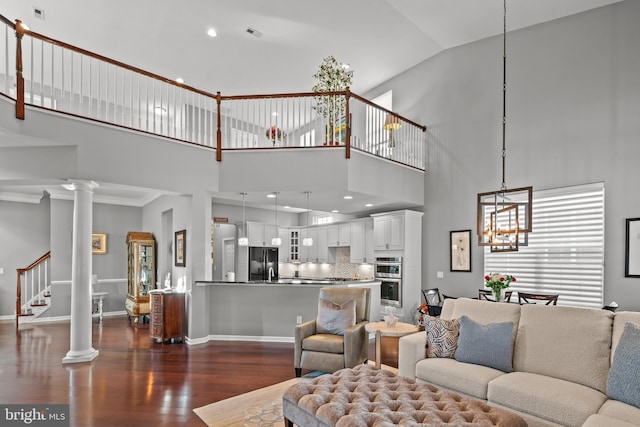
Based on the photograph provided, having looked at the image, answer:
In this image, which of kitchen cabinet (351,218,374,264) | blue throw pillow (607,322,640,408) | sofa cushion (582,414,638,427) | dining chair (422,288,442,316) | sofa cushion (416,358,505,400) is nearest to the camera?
sofa cushion (582,414,638,427)

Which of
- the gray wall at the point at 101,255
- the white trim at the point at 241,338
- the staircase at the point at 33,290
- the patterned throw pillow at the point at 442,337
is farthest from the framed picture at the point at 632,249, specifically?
Result: the staircase at the point at 33,290

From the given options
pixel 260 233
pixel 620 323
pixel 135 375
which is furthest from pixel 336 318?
pixel 260 233

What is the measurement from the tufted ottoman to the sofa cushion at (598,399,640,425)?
57 cm

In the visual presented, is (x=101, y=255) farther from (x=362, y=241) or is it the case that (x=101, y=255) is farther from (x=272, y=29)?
(x=272, y=29)

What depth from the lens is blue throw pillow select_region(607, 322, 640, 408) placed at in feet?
7.79

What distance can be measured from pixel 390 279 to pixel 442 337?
383 cm

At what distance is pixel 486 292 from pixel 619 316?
8.60 feet

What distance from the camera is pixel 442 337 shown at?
11.5 feet

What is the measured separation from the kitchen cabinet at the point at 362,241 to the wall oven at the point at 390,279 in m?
0.53

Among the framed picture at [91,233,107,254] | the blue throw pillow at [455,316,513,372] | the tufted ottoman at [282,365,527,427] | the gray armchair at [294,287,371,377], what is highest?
the framed picture at [91,233,107,254]

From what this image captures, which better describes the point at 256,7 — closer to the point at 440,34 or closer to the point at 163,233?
the point at 440,34

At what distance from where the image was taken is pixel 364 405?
2.36 metres

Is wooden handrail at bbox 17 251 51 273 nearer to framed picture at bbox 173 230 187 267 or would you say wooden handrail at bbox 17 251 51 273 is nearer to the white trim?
framed picture at bbox 173 230 187 267

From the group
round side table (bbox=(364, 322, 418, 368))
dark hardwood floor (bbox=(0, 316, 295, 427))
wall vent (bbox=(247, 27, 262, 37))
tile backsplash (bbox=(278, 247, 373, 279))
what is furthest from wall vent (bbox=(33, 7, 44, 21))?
tile backsplash (bbox=(278, 247, 373, 279))
